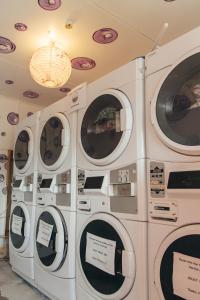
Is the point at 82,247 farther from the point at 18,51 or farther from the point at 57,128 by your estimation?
the point at 18,51

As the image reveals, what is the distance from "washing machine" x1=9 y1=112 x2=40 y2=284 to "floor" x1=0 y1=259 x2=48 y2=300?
58mm

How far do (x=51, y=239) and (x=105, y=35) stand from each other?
175 cm

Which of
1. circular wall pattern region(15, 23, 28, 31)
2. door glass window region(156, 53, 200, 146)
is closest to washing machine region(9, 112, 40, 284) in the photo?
circular wall pattern region(15, 23, 28, 31)

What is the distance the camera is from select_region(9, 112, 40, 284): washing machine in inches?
93.4

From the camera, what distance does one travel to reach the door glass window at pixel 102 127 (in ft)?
5.12

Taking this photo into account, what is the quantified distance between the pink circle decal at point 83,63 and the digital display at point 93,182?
1.42 meters

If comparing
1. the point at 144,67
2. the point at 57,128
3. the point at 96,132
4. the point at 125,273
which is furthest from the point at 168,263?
the point at 57,128

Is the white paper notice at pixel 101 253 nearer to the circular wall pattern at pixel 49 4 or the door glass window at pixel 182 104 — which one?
the door glass window at pixel 182 104

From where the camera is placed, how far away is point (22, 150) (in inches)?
108

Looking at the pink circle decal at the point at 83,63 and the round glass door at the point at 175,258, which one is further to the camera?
the pink circle decal at the point at 83,63

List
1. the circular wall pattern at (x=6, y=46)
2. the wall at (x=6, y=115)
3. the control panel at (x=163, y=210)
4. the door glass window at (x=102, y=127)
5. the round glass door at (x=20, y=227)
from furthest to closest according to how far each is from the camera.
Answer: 1. the wall at (x=6, y=115)
2. the round glass door at (x=20, y=227)
3. the circular wall pattern at (x=6, y=46)
4. the door glass window at (x=102, y=127)
5. the control panel at (x=163, y=210)

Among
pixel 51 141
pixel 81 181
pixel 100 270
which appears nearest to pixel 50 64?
pixel 51 141

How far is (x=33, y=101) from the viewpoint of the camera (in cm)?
388

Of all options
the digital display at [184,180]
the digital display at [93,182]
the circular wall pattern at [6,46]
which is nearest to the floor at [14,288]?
the digital display at [93,182]
